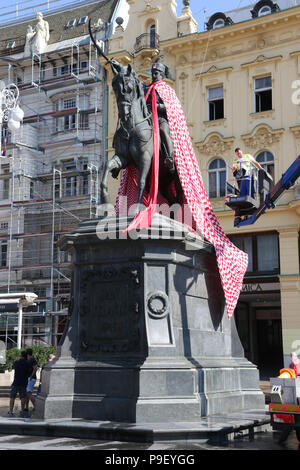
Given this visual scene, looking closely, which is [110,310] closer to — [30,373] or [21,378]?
[21,378]

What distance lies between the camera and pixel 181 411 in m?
8.26

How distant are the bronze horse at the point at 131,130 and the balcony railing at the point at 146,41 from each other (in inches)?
929

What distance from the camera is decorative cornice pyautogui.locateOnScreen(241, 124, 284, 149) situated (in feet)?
93.9

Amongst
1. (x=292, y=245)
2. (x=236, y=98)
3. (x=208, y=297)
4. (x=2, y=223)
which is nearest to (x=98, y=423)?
(x=208, y=297)

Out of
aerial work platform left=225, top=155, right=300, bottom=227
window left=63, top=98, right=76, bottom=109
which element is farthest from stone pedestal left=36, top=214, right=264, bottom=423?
window left=63, top=98, right=76, bottom=109

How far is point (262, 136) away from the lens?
2902 centimetres

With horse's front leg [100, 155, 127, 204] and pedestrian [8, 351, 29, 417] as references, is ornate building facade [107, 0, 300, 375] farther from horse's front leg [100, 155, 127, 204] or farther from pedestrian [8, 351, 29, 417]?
horse's front leg [100, 155, 127, 204]

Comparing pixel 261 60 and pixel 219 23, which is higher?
pixel 219 23

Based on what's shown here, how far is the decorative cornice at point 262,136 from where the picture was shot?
93.9ft

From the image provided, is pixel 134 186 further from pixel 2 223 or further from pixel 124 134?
pixel 2 223

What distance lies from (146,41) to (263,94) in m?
7.62

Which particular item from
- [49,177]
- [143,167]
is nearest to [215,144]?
[49,177]

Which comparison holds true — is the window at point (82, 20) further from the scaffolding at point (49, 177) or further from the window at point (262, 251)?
the window at point (262, 251)

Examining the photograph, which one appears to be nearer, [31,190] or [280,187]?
[280,187]
